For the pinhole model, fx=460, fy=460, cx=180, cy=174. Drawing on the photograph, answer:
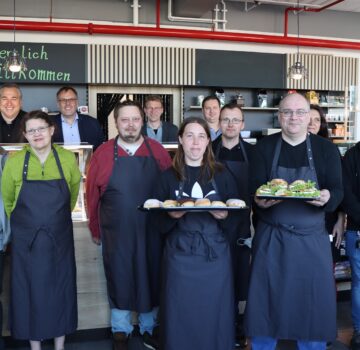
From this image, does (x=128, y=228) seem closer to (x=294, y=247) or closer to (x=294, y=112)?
(x=294, y=247)

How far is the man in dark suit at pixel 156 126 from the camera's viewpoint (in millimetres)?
3975

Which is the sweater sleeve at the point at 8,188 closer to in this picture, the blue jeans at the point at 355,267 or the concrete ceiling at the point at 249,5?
the blue jeans at the point at 355,267

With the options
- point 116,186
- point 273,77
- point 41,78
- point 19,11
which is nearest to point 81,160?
point 116,186

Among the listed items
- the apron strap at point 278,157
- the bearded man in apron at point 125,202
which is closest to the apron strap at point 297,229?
the apron strap at point 278,157

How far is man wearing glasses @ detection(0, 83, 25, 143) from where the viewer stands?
11.8ft

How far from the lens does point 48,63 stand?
6305 millimetres

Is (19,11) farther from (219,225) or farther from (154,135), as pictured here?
(219,225)

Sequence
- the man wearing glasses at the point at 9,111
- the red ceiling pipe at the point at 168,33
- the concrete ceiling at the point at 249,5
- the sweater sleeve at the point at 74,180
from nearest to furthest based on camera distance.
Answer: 1. the sweater sleeve at the point at 74,180
2. the man wearing glasses at the point at 9,111
3. the concrete ceiling at the point at 249,5
4. the red ceiling pipe at the point at 168,33

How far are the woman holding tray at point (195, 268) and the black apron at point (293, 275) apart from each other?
0.62 ft

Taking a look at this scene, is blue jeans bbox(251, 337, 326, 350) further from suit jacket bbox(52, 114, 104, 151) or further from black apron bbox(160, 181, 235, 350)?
suit jacket bbox(52, 114, 104, 151)

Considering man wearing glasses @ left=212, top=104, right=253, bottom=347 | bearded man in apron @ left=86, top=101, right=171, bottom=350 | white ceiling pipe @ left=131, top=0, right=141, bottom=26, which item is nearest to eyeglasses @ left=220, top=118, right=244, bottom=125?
man wearing glasses @ left=212, top=104, right=253, bottom=347

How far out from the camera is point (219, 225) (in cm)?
219

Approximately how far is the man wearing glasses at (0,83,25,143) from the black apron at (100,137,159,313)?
1.42 metres

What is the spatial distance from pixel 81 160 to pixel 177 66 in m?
4.13
